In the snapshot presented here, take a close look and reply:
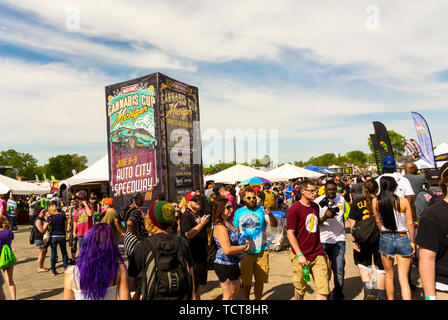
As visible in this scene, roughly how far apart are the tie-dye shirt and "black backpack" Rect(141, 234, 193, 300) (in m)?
2.13

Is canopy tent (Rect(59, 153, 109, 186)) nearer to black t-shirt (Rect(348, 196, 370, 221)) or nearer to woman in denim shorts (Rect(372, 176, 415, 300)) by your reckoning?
black t-shirt (Rect(348, 196, 370, 221))

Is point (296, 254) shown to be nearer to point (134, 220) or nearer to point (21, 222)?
point (134, 220)

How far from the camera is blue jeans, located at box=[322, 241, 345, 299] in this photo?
4879 millimetres

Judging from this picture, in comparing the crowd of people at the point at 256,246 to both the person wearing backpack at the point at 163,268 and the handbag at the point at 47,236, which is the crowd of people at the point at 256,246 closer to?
the person wearing backpack at the point at 163,268

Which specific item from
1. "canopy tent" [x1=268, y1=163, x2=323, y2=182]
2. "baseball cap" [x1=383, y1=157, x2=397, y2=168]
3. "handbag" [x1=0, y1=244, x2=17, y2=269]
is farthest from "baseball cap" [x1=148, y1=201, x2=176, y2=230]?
"canopy tent" [x1=268, y1=163, x2=323, y2=182]

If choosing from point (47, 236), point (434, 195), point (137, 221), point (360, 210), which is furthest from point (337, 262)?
point (47, 236)

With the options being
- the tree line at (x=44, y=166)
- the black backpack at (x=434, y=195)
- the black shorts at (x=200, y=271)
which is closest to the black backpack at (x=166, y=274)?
the black shorts at (x=200, y=271)

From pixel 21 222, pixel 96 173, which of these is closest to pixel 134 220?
pixel 96 173

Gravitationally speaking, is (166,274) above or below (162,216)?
below

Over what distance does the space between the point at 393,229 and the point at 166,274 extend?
10.7ft

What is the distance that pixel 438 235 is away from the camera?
2133 mm

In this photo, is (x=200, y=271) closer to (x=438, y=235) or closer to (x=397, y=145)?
(x=438, y=235)

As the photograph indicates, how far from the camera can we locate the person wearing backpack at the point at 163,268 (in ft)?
8.25
